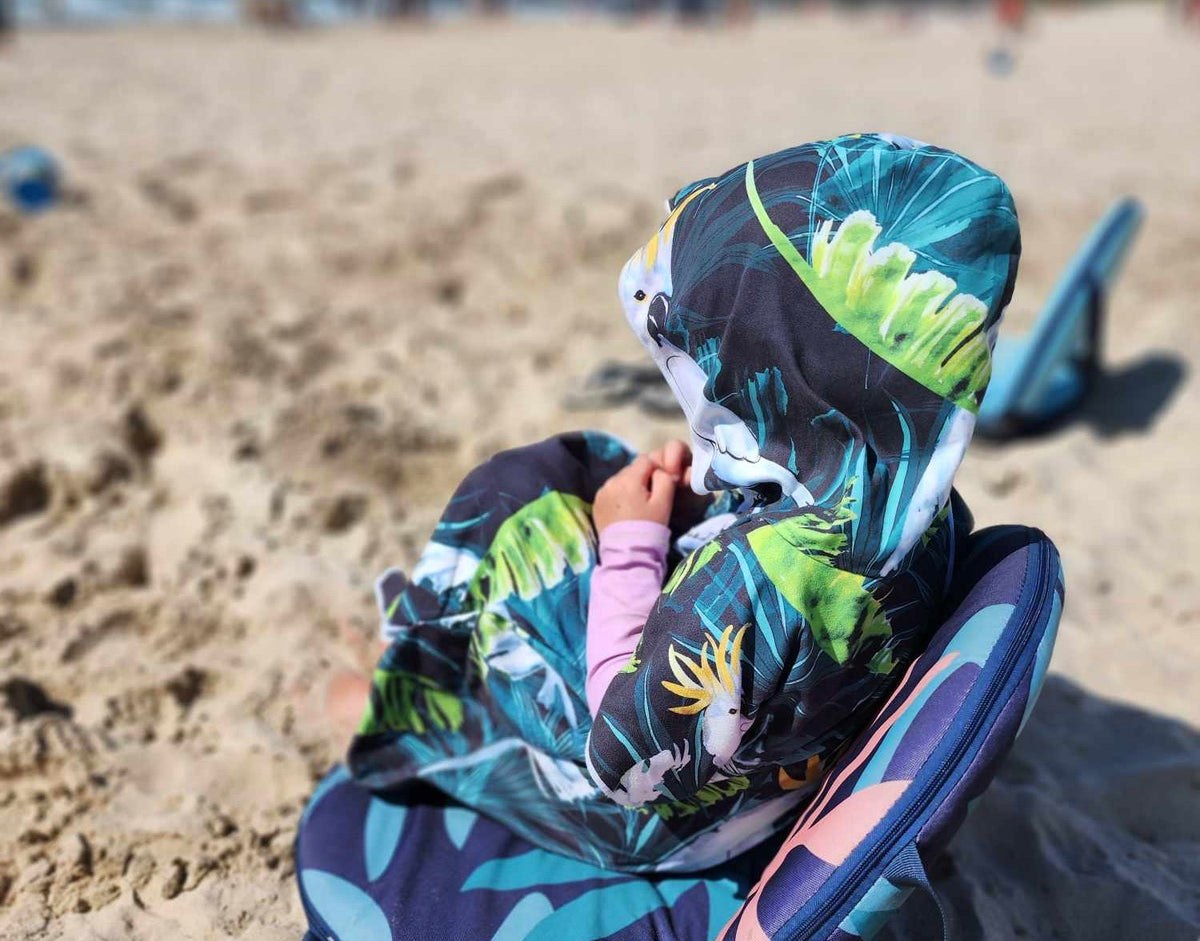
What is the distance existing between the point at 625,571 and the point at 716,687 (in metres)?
0.23

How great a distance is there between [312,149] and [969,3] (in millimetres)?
27589

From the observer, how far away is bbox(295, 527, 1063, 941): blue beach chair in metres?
1.11

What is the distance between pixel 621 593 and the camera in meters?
1.28

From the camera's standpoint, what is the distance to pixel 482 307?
12.2ft

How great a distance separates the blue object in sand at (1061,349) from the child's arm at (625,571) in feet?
5.45

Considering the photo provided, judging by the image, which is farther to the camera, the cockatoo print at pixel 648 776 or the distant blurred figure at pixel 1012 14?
the distant blurred figure at pixel 1012 14

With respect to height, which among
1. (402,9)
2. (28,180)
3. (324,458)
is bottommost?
(402,9)

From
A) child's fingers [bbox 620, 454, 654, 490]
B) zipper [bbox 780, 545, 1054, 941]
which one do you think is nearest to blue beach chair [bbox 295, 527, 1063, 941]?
zipper [bbox 780, 545, 1054, 941]

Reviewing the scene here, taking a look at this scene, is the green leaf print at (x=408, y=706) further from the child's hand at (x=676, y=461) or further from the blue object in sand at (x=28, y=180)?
the blue object in sand at (x=28, y=180)

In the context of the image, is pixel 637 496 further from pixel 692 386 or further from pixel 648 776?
pixel 648 776

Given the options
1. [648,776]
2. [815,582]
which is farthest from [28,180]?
[815,582]

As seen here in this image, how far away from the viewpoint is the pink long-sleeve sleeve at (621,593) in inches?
49.9

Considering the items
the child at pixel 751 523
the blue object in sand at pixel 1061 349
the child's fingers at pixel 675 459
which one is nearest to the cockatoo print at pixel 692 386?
the child at pixel 751 523

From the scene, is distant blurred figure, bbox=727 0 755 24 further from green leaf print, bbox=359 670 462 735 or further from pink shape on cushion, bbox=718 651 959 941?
pink shape on cushion, bbox=718 651 959 941
